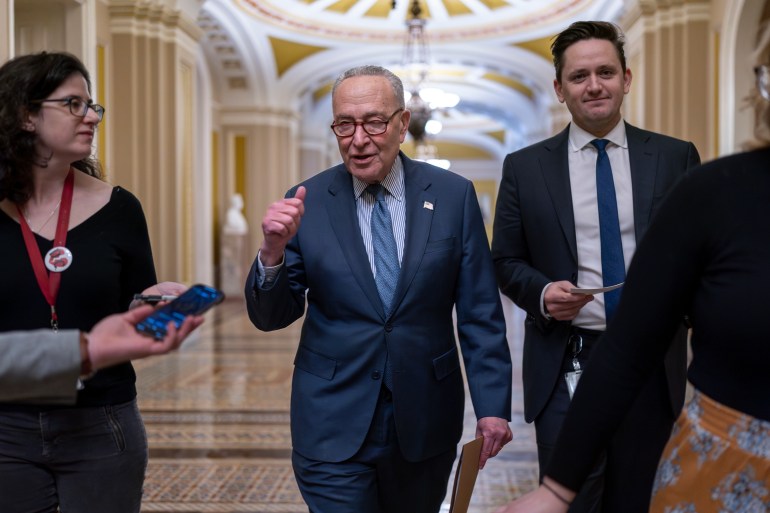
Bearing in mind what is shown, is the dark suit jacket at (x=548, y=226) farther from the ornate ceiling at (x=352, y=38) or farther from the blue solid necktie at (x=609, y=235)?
the ornate ceiling at (x=352, y=38)

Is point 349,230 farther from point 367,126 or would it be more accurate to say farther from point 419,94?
point 419,94

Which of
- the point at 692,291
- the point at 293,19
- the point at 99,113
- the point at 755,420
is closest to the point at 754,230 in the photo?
the point at 692,291

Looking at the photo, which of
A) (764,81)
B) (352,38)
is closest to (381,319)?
(764,81)

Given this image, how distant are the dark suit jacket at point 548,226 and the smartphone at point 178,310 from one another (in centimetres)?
116

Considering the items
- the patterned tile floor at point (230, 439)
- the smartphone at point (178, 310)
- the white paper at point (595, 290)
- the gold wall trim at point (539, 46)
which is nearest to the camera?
the smartphone at point (178, 310)

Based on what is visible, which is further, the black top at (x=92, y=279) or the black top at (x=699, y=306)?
the black top at (x=92, y=279)

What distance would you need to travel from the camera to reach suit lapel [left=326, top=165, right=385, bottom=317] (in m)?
2.25

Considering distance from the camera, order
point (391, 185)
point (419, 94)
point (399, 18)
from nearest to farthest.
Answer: point (391, 185) → point (419, 94) → point (399, 18)

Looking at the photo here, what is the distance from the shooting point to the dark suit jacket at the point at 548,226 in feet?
7.92

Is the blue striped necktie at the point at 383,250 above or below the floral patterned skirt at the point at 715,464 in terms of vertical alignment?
above

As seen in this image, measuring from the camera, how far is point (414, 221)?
7.63 ft

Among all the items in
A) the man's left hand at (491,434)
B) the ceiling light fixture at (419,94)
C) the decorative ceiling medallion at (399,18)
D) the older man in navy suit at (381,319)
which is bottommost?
the man's left hand at (491,434)

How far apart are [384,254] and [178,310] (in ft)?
3.02

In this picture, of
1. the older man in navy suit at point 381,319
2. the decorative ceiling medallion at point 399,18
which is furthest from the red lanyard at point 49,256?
the decorative ceiling medallion at point 399,18
